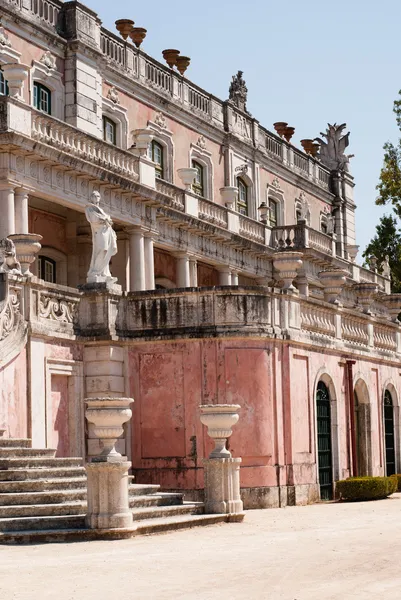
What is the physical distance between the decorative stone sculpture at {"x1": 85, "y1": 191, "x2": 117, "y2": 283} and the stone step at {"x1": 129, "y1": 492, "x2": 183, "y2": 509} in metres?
5.74

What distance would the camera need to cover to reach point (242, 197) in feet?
143

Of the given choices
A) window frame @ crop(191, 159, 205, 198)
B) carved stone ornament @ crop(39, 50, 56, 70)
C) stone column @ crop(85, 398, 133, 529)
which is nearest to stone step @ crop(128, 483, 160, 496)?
stone column @ crop(85, 398, 133, 529)

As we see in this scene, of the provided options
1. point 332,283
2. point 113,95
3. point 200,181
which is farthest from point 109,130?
point 332,283

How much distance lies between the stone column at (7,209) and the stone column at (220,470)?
9245 mm

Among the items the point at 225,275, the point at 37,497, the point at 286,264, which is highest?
the point at 225,275

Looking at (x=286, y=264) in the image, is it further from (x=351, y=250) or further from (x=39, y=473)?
(x=351, y=250)

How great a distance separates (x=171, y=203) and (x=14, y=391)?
1408 cm

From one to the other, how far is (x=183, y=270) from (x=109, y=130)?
4.40 metres

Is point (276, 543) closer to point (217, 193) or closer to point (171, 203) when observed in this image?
point (171, 203)

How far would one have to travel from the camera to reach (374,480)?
25969 mm

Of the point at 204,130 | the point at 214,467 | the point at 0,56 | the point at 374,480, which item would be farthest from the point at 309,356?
the point at 204,130

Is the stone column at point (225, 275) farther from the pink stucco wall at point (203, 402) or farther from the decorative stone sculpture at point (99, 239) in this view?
the decorative stone sculpture at point (99, 239)

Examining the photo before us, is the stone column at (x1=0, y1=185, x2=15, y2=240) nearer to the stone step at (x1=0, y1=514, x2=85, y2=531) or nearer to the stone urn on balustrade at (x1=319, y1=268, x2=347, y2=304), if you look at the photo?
the stone urn on balustrade at (x1=319, y1=268, x2=347, y2=304)

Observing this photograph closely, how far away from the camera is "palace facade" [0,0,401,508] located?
74.0 feet
